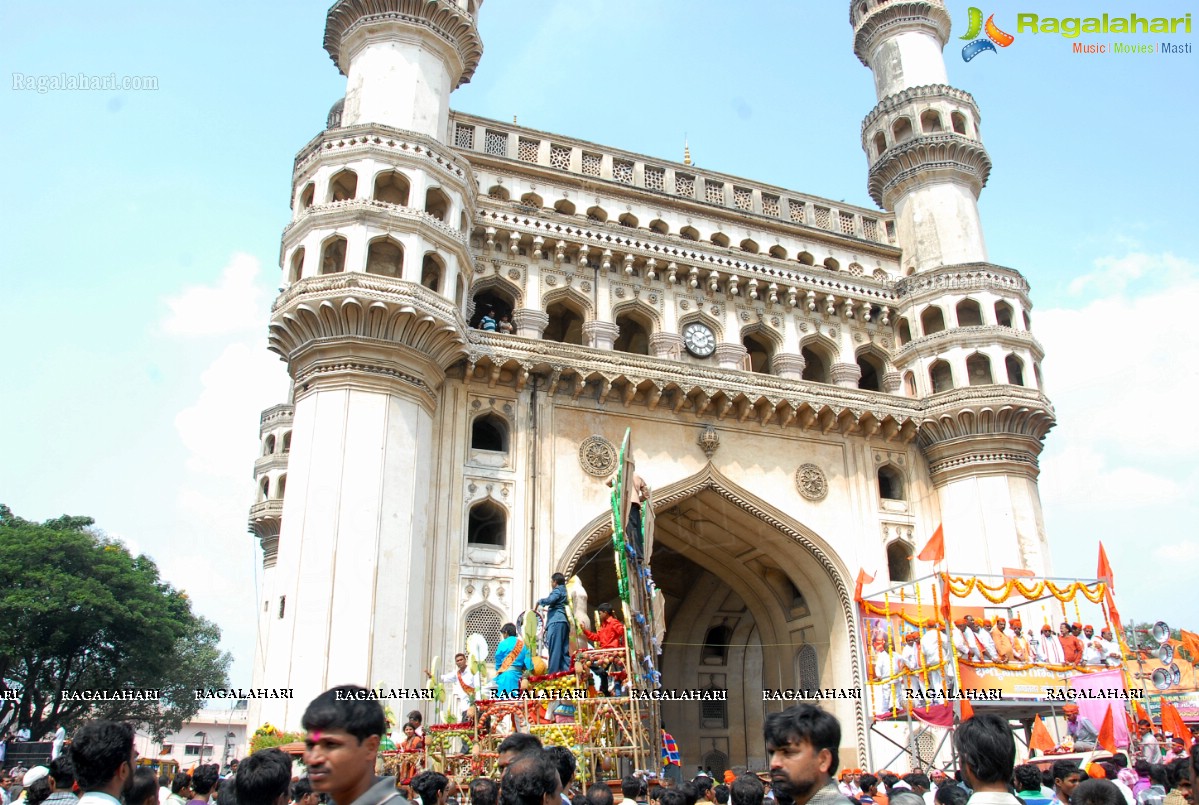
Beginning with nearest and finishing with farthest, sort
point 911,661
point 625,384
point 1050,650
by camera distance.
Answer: point 1050,650 < point 911,661 < point 625,384

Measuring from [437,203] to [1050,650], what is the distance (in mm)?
15519

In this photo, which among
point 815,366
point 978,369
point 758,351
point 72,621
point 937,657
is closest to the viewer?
point 937,657

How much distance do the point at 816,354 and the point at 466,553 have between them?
11512 millimetres

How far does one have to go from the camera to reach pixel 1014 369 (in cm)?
2464

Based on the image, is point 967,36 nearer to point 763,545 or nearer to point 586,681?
point 763,545

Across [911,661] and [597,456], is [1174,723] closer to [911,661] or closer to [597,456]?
[911,661]

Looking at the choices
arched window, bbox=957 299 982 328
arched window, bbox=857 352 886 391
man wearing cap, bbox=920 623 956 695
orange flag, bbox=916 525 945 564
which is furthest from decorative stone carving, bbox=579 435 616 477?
arched window, bbox=957 299 982 328

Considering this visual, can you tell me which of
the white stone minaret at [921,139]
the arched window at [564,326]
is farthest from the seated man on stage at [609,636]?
the white stone minaret at [921,139]

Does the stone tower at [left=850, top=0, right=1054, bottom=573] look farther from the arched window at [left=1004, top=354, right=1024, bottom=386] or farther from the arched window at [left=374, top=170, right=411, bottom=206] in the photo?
the arched window at [left=374, top=170, right=411, bottom=206]

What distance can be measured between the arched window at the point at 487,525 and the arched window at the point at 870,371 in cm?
1066

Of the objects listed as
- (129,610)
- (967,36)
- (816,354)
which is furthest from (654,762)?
(129,610)

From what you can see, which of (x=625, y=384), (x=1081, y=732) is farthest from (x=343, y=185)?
(x=1081, y=732)

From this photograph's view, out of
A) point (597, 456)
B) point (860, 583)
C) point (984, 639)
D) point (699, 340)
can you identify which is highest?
point (699, 340)

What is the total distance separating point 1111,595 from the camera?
1933cm
